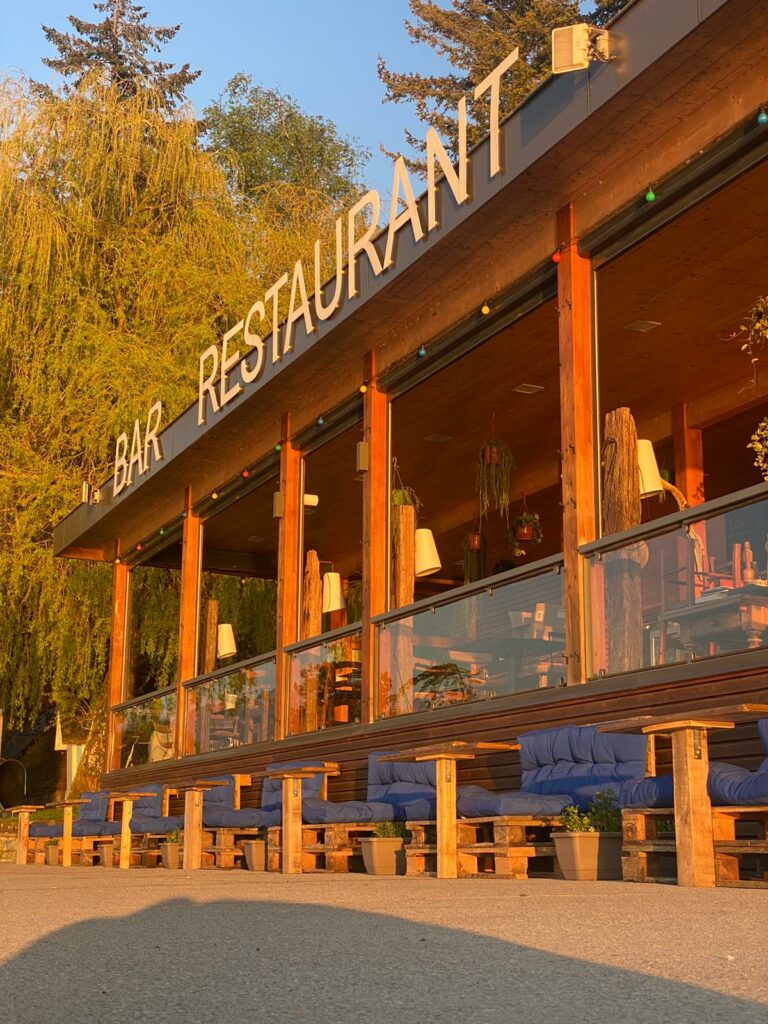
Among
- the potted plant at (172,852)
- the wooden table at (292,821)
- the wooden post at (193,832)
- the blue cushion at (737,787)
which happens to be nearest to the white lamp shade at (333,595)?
the potted plant at (172,852)

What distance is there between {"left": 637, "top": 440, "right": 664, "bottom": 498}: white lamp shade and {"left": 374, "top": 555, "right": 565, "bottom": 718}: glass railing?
1.56 m

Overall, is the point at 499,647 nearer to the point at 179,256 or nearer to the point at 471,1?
the point at 179,256

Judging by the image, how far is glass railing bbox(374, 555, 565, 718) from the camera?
8961 millimetres

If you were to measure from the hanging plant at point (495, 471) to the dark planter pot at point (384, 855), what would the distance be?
526 centimetres

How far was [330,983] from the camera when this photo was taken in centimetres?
336

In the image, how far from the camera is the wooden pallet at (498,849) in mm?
7809

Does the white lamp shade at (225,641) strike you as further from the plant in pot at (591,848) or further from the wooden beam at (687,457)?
the plant in pot at (591,848)

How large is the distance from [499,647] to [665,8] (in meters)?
4.27

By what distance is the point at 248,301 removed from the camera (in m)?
21.5

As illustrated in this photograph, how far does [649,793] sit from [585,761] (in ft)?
4.55

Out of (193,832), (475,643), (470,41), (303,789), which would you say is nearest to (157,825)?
(303,789)

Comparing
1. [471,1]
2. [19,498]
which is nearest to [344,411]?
[19,498]

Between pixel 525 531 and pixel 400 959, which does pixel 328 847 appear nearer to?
pixel 525 531

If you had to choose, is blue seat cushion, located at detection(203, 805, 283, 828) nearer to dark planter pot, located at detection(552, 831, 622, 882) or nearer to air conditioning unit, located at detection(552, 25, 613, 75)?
dark planter pot, located at detection(552, 831, 622, 882)
